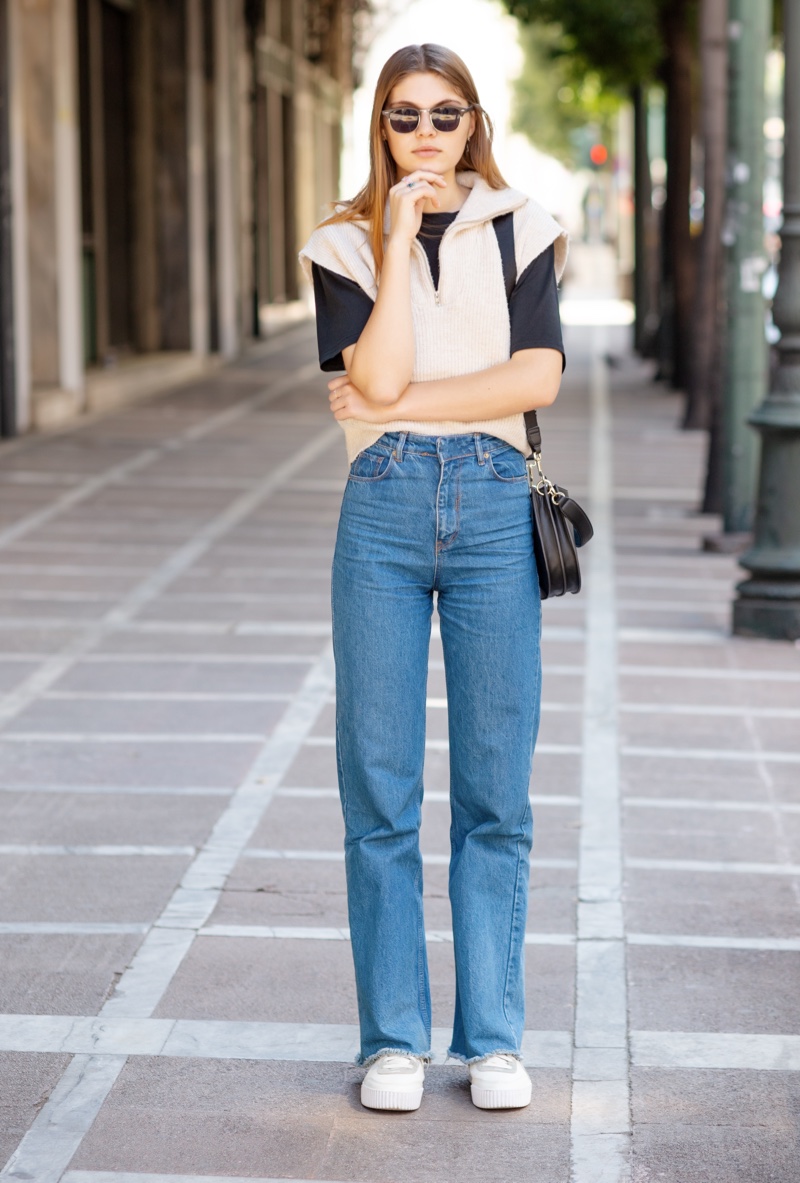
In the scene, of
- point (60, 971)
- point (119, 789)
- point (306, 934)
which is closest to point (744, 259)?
point (119, 789)

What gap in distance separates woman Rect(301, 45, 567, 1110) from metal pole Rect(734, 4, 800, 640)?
4.91 m

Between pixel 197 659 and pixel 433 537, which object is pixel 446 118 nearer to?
pixel 433 537

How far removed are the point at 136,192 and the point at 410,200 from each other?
21711 mm

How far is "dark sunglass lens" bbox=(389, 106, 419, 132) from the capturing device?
3.58 metres

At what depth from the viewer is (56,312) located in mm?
18641

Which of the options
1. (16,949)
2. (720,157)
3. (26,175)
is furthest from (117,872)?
(26,175)

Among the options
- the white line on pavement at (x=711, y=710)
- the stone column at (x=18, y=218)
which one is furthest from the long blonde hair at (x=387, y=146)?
the stone column at (x=18, y=218)

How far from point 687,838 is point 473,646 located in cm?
217

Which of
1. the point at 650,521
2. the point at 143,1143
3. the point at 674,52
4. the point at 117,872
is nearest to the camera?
the point at 143,1143

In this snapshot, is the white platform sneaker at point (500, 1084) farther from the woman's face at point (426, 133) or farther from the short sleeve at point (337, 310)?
the woman's face at point (426, 133)

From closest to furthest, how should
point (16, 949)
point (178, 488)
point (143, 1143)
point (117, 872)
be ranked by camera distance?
point (143, 1143) < point (16, 949) < point (117, 872) < point (178, 488)

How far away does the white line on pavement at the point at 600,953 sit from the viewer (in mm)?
3672

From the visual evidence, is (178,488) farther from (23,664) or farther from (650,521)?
(23,664)

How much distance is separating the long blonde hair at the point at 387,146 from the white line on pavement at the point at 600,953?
5.35 feet
